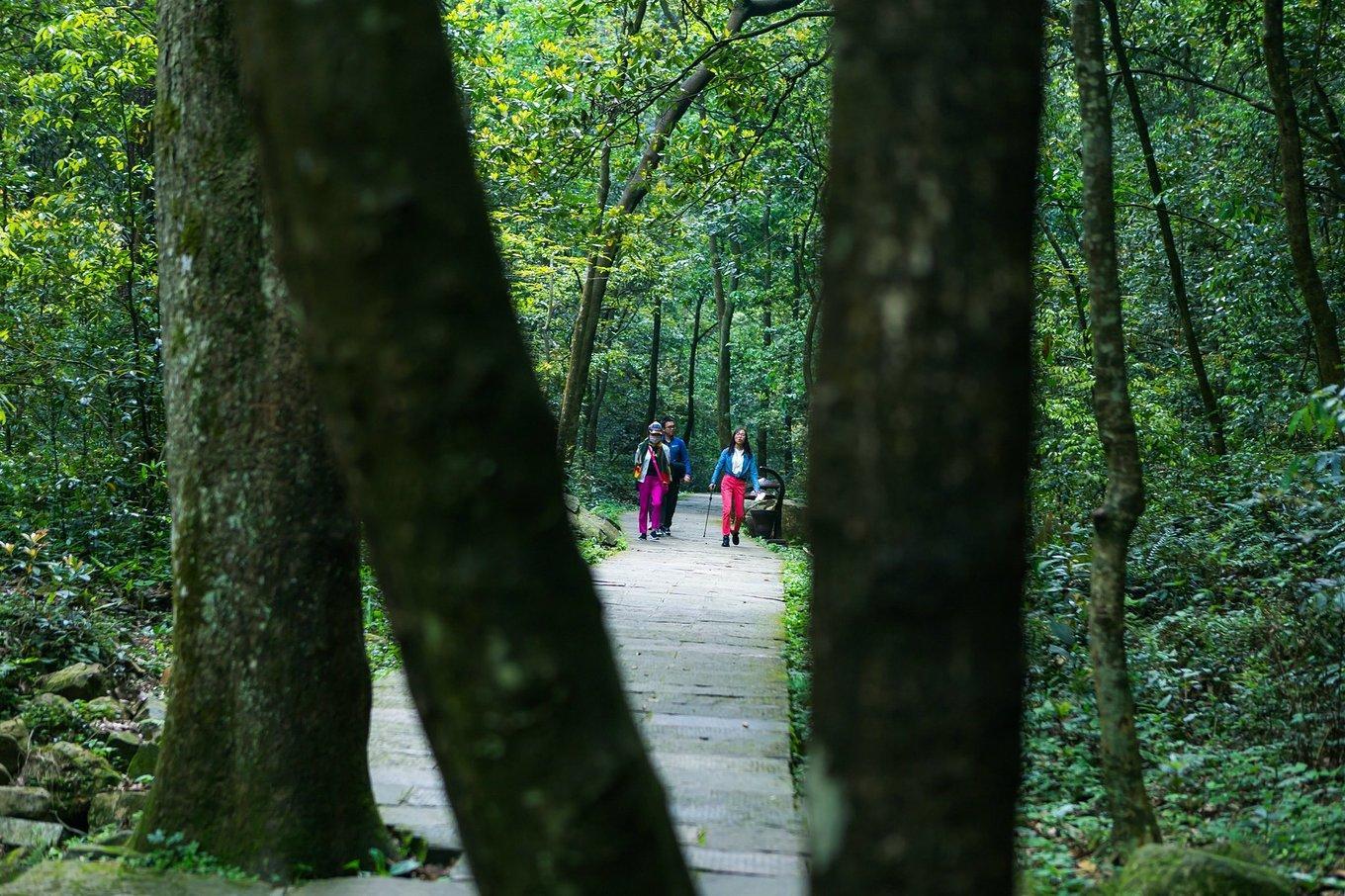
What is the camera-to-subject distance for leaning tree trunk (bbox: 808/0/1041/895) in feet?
4.37

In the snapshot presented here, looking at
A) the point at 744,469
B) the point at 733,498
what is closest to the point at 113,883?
the point at 744,469

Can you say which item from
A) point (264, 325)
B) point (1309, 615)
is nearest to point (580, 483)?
point (1309, 615)

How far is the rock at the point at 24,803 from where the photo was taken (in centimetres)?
549

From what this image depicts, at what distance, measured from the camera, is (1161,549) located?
409 inches

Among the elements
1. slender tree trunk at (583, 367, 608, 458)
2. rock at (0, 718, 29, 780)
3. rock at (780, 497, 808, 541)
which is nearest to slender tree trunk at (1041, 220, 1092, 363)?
rock at (0, 718, 29, 780)

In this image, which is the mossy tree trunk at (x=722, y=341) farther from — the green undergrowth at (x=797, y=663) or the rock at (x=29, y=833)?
the rock at (x=29, y=833)

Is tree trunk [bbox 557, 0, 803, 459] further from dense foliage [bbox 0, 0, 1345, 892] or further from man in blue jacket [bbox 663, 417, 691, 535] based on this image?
man in blue jacket [bbox 663, 417, 691, 535]

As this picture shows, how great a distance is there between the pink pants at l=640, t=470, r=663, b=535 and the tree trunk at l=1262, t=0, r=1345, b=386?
1075cm

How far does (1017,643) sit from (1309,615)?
6.57m

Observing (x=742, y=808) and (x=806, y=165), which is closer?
(x=742, y=808)

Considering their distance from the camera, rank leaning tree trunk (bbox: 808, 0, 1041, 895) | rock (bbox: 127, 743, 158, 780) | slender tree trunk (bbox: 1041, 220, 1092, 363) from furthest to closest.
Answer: slender tree trunk (bbox: 1041, 220, 1092, 363)
rock (bbox: 127, 743, 158, 780)
leaning tree trunk (bbox: 808, 0, 1041, 895)

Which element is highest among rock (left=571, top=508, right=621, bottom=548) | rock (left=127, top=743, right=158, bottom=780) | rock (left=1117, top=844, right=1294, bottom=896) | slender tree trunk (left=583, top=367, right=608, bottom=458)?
slender tree trunk (left=583, top=367, right=608, bottom=458)

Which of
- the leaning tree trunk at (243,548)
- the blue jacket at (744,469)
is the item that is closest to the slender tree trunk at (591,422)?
the blue jacket at (744,469)

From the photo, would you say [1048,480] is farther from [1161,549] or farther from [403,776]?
[403,776]
